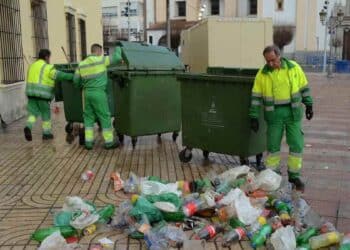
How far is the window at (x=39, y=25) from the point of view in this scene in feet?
38.5

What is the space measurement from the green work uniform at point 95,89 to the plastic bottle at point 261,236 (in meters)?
3.64

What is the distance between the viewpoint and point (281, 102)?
4977mm

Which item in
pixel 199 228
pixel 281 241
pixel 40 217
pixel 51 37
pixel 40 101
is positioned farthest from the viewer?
pixel 51 37

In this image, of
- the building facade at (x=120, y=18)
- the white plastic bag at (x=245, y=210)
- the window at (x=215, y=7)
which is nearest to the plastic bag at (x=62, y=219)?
the white plastic bag at (x=245, y=210)

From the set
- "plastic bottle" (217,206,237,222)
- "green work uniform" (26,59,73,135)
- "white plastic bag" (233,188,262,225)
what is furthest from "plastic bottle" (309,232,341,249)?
"green work uniform" (26,59,73,135)

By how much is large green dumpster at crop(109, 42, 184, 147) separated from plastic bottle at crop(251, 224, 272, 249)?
341 centimetres

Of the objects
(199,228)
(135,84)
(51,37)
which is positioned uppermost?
(51,37)

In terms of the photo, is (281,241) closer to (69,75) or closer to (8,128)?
(69,75)

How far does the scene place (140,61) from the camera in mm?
7250

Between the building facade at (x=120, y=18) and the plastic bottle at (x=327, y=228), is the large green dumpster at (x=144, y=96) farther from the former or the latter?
the building facade at (x=120, y=18)

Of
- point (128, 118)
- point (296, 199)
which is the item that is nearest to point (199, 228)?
point (296, 199)

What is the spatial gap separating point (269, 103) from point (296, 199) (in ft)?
3.44

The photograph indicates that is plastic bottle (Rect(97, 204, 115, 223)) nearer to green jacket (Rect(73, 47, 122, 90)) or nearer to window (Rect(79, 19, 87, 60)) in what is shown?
green jacket (Rect(73, 47, 122, 90))

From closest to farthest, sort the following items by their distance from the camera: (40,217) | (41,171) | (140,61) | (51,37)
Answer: (40,217)
(41,171)
(140,61)
(51,37)
